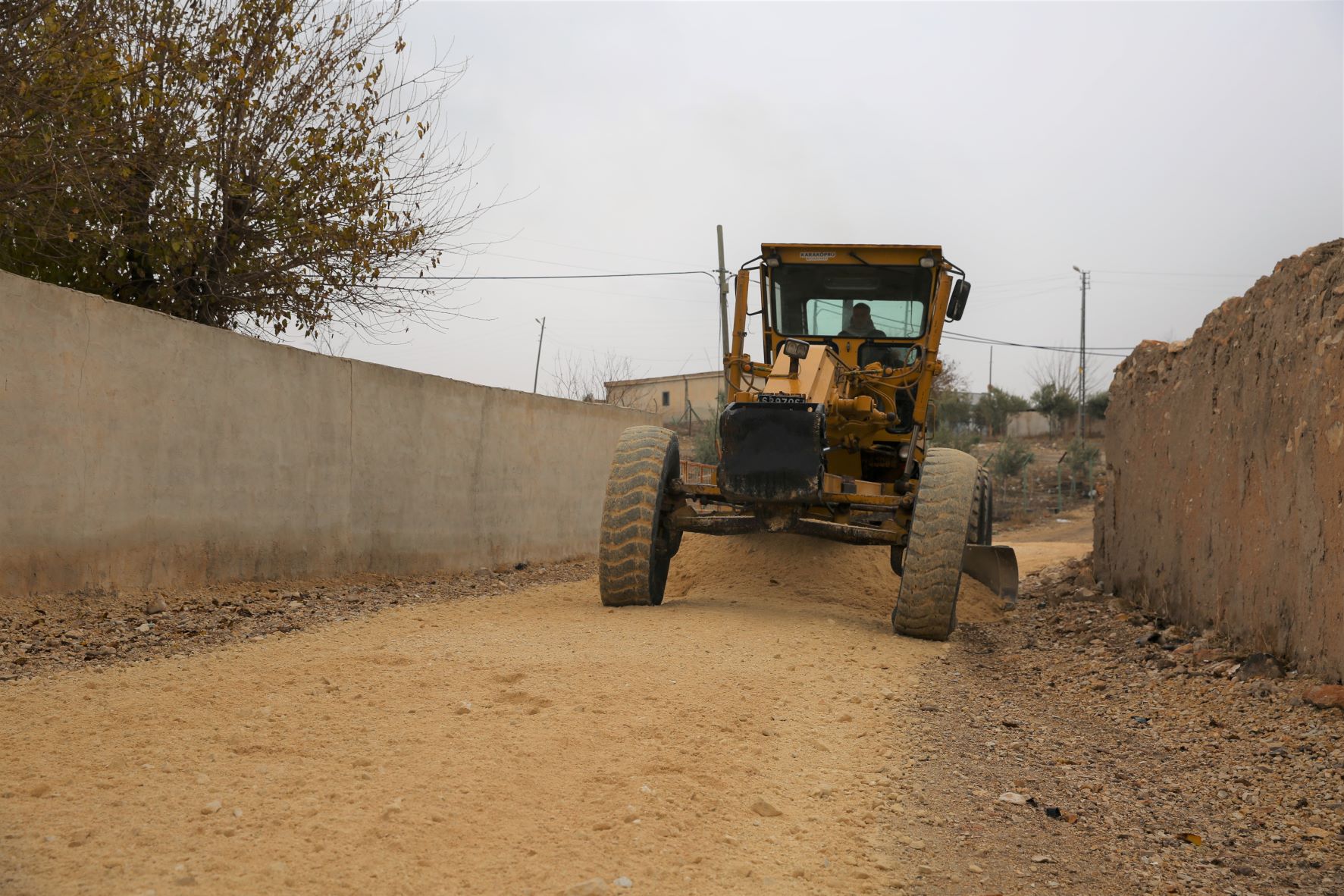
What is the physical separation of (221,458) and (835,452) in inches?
189

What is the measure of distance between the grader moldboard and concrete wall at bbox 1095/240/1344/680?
Answer: 1473 mm

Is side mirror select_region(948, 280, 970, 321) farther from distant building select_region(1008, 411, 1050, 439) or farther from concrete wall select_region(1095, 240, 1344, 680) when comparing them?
distant building select_region(1008, 411, 1050, 439)

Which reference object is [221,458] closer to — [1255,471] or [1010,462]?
[1255,471]

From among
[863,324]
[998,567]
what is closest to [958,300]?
[863,324]

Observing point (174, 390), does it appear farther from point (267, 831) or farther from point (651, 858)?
point (651, 858)

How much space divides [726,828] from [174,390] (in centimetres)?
594

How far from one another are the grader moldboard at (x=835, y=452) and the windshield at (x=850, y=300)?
1cm

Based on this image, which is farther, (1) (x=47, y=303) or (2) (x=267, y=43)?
(2) (x=267, y=43)

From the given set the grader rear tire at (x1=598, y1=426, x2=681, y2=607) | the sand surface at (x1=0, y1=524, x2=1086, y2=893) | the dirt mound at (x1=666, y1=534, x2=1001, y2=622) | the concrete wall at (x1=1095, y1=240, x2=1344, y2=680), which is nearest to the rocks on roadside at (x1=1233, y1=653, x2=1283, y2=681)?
the concrete wall at (x1=1095, y1=240, x2=1344, y2=680)

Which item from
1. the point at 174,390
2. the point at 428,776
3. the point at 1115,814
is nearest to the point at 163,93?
the point at 174,390

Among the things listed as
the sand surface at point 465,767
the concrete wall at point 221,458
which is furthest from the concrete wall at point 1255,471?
the concrete wall at point 221,458

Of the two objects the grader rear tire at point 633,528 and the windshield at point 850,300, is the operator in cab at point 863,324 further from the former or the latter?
the grader rear tire at point 633,528

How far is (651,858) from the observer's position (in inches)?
123

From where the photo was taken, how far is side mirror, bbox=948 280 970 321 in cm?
866
